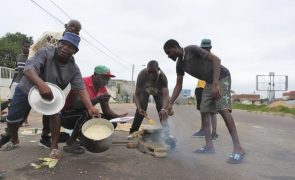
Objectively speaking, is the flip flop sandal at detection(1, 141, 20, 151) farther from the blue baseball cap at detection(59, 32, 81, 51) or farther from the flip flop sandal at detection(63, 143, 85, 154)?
the blue baseball cap at detection(59, 32, 81, 51)

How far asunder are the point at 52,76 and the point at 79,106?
0.86 metres

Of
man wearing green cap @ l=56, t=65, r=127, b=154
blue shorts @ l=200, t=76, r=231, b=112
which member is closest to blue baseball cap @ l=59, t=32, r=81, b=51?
man wearing green cap @ l=56, t=65, r=127, b=154

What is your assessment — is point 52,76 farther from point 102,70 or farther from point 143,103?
point 143,103

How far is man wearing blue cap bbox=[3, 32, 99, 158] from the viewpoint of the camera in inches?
187

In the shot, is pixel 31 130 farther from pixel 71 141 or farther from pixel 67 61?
pixel 67 61

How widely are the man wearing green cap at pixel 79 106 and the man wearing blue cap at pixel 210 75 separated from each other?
42.2 inches

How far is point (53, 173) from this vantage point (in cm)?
438

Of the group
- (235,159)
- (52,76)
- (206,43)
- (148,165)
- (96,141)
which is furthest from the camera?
(206,43)

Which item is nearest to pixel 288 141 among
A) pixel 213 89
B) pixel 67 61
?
pixel 213 89

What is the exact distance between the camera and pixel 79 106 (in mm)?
5625

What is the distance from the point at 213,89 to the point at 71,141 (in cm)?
210

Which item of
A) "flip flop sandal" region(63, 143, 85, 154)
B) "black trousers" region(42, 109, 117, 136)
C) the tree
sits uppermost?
the tree

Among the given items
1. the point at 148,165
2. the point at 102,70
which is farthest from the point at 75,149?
the point at 102,70

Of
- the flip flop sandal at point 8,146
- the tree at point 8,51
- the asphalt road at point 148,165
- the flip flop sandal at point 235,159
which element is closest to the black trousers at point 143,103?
the asphalt road at point 148,165
